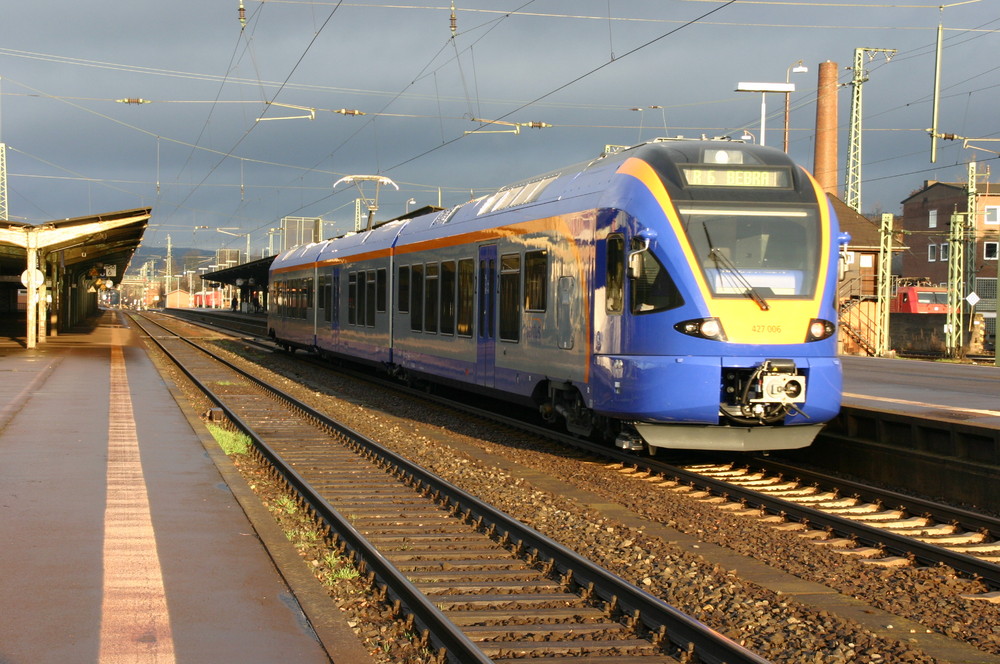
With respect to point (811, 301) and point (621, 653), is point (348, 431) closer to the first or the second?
point (811, 301)

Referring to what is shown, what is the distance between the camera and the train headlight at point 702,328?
10.4 metres

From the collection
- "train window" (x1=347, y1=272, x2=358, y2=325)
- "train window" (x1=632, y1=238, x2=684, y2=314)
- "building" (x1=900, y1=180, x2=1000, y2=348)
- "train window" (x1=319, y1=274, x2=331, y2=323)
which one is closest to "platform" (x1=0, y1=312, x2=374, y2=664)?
"train window" (x1=632, y1=238, x2=684, y2=314)

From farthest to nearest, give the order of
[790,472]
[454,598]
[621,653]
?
[790,472], [454,598], [621,653]

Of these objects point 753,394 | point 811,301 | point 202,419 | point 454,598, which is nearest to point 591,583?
point 454,598

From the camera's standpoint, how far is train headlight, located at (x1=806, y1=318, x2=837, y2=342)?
10.7 m

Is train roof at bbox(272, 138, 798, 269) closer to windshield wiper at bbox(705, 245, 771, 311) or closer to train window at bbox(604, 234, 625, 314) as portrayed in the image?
train window at bbox(604, 234, 625, 314)

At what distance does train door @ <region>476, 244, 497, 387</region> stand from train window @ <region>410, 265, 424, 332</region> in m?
3.27

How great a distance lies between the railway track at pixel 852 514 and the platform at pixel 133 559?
4.31m

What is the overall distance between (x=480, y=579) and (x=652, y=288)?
4472 mm

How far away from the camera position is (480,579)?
23.2 ft

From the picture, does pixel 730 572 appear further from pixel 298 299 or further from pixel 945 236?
pixel 945 236

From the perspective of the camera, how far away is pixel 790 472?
11398mm

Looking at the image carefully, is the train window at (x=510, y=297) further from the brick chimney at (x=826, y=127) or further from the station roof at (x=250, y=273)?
the brick chimney at (x=826, y=127)

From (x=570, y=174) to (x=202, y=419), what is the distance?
7108mm
